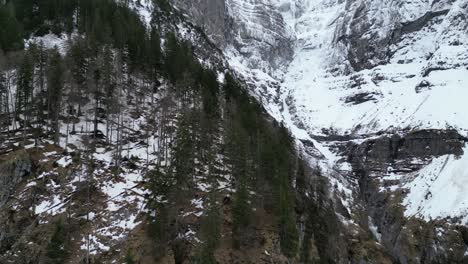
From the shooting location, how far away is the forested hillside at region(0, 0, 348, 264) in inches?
1610

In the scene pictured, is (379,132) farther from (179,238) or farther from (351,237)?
(179,238)

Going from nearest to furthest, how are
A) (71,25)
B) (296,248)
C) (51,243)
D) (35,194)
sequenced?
1. (51,243)
2. (35,194)
3. (296,248)
4. (71,25)

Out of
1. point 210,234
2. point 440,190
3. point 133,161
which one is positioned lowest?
point 210,234

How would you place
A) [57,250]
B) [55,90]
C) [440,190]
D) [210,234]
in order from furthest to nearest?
[440,190] < [55,90] < [210,234] < [57,250]

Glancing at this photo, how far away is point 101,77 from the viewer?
61031 mm

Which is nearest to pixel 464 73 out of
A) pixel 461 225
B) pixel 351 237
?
pixel 461 225

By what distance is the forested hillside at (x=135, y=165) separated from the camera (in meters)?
40.9

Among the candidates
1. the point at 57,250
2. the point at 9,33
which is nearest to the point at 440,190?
the point at 9,33

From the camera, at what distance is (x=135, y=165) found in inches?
2062

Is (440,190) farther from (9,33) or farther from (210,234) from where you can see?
(9,33)

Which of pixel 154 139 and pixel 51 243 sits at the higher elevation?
pixel 154 139

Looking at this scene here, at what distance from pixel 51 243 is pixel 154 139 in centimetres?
2663

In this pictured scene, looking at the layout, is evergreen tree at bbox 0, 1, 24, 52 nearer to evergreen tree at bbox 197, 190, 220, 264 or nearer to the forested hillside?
the forested hillside

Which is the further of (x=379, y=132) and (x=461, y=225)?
(x=379, y=132)
